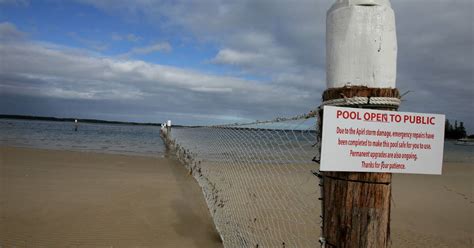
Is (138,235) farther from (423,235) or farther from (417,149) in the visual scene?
(423,235)

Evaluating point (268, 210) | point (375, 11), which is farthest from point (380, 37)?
point (268, 210)

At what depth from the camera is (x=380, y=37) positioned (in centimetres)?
167

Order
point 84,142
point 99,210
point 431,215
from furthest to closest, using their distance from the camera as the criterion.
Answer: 1. point 84,142
2. point 431,215
3. point 99,210

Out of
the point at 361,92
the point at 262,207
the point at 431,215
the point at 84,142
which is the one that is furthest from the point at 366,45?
the point at 84,142

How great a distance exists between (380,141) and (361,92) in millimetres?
256

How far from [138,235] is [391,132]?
402cm

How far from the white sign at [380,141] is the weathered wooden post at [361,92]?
7 cm

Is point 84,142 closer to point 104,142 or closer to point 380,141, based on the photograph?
point 104,142

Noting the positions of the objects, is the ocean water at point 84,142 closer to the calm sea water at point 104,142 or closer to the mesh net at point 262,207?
the calm sea water at point 104,142

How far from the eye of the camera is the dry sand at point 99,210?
451 cm

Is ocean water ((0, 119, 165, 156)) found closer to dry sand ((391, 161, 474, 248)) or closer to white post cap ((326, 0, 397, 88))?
dry sand ((391, 161, 474, 248))

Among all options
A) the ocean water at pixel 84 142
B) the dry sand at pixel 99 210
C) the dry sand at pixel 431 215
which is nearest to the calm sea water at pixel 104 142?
the ocean water at pixel 84 142

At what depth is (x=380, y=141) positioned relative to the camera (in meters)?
1.61

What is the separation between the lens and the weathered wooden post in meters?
1.62
